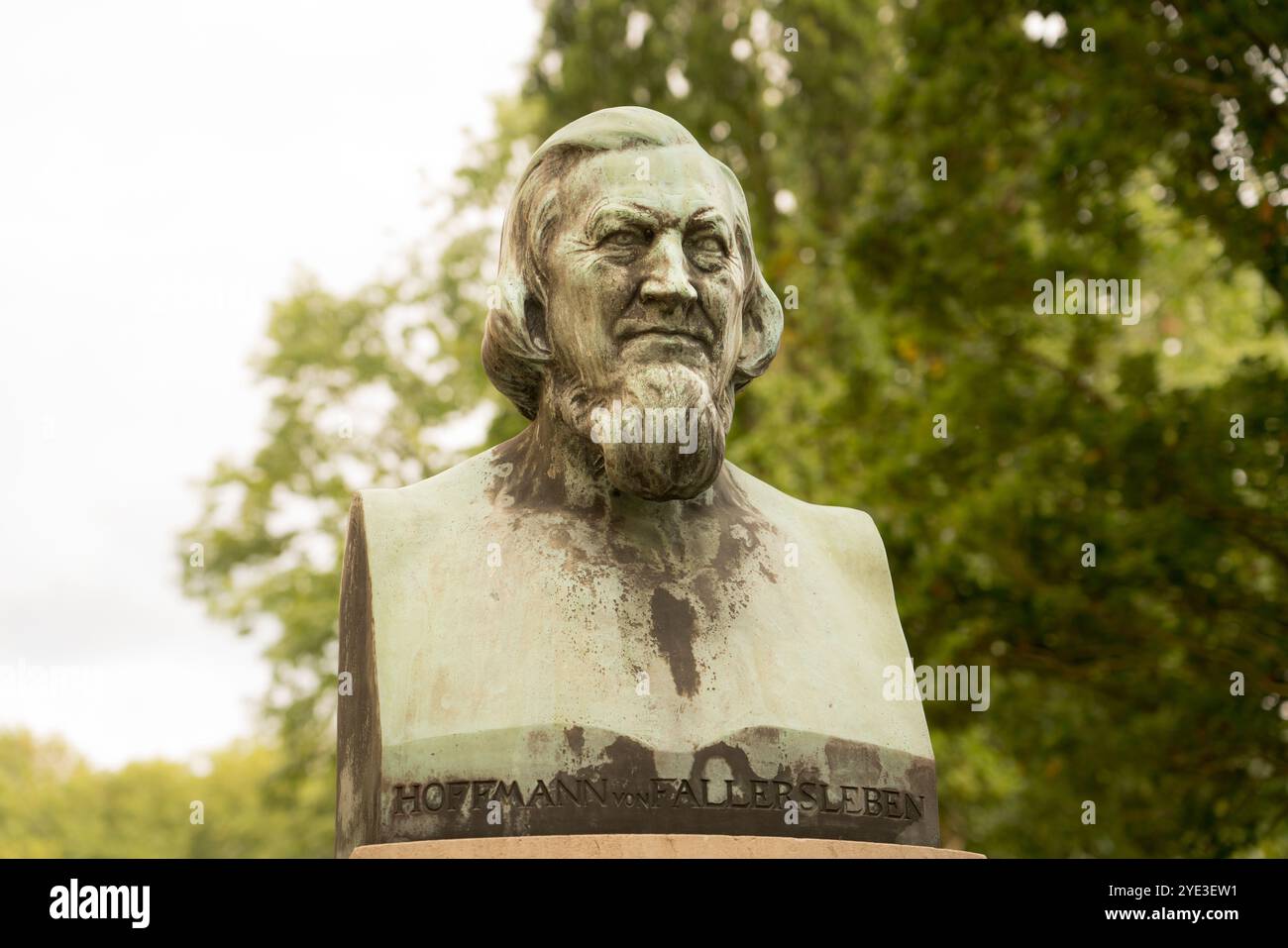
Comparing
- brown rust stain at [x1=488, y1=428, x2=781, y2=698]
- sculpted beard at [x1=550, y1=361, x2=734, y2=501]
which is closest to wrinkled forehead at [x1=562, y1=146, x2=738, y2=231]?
sculpted beard at [x1=550, y1=361, x2=734, y2=501]

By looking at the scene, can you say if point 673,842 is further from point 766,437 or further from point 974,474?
point 766,437

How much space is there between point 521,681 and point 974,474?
765 centimetres

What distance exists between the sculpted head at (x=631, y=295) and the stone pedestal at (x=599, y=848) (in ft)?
3.25

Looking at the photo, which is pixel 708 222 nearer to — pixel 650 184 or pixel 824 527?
pixel 650 184

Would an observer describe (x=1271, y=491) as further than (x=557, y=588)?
Yes

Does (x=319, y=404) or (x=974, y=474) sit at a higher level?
(x=319, y=404)

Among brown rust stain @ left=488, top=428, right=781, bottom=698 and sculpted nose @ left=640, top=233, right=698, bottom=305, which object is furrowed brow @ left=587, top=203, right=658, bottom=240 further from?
brown rust stain @ left=488, top=428, right=781, bottom=698


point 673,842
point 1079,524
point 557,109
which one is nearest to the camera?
point 673,842

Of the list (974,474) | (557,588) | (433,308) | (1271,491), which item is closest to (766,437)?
(974,474)

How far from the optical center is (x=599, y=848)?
14.0 feet

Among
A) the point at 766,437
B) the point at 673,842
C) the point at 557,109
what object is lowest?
the point at 673,842

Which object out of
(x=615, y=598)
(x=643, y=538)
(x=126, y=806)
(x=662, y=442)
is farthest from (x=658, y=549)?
(x=126, y=806)

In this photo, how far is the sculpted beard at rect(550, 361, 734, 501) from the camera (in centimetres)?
475

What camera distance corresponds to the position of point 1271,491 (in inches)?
380
